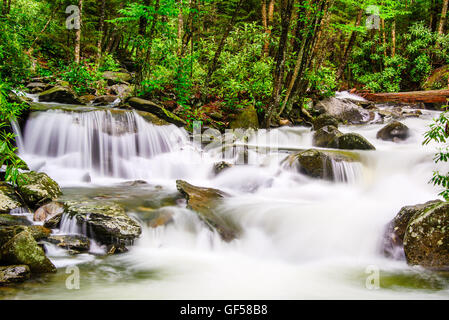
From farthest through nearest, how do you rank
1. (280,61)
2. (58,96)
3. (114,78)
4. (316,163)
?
(114,78)
(280,61)
(58,96)
(316,163)

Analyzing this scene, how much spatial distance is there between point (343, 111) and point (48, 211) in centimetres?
1189

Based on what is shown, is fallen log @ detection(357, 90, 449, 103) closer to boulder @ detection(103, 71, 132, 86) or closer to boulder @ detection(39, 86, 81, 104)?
boulder @ detection(103, 71, 132, 86)

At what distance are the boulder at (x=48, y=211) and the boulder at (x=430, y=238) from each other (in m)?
5.24

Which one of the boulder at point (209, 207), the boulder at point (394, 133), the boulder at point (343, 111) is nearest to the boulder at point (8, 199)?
the boulder at point (209, 207)

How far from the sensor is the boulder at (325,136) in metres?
9.55

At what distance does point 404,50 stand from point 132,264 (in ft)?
69.2

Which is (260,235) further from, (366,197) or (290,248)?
(366,197)

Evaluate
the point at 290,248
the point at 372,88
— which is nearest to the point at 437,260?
the point at 290,248

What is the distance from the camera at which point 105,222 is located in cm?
454

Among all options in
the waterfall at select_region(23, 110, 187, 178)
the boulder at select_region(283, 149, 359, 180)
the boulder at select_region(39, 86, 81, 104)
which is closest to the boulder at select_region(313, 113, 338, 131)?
the boulder at select_region(283, 149, 359, 180)

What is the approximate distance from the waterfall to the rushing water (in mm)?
28

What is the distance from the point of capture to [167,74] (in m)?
10.8

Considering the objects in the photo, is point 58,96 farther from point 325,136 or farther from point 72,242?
point 325,136

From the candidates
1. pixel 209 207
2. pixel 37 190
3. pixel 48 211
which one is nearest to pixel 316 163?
pixel 209 207
